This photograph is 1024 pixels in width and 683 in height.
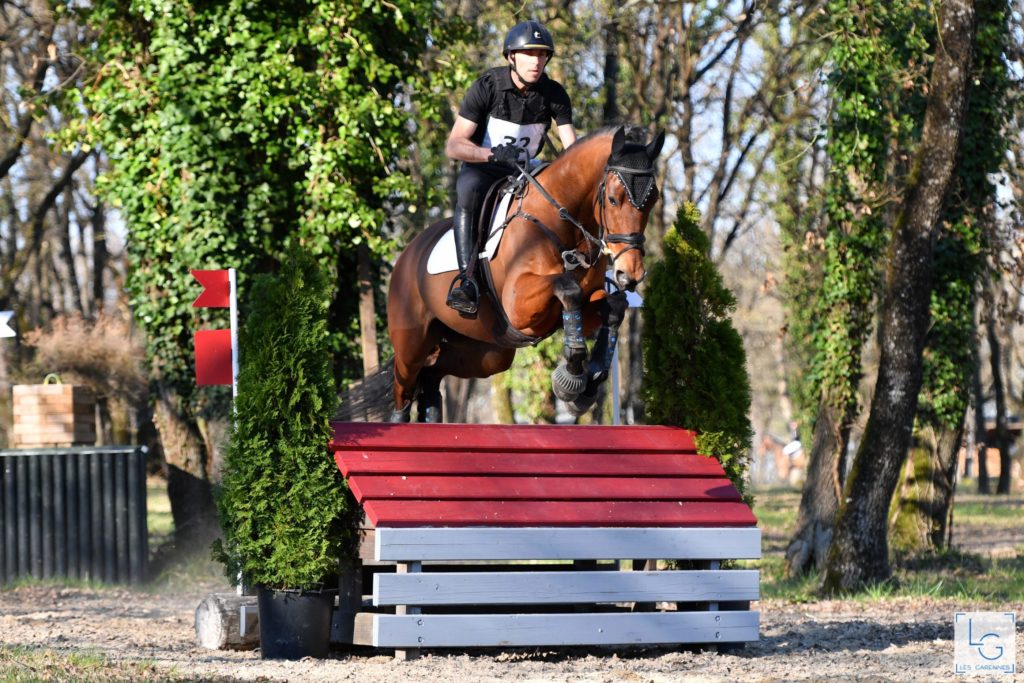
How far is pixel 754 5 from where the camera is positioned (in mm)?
13008

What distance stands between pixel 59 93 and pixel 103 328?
40.6 feet

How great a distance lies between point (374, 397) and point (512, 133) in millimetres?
2152

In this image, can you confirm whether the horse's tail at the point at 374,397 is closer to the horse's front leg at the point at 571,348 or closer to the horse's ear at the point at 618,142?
the horse's front leg at the point at 571,348

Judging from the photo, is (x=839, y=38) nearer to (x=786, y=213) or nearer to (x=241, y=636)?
(x=241, y=636)

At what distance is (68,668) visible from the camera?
5355mm

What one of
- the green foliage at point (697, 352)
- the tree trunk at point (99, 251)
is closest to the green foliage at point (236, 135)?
the green foliage at point (697, 352)

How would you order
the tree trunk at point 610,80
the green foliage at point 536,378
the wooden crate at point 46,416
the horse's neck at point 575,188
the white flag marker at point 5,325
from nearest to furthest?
1. the horse's neck at point 575,188
2. the white flag marker at point 5,325
3. the wooden crate at point 46,416
4. the green foliage at point 536,378
5. the tree trunk at point 610,80

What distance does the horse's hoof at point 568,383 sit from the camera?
6.02 metres

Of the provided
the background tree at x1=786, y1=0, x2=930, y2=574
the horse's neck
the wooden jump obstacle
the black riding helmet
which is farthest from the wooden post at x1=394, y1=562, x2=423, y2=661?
the background tree at x1=786, y1=0, x2=930, y2=574

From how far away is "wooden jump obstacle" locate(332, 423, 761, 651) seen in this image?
225 inches

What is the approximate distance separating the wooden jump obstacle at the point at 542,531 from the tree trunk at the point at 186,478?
215 inches

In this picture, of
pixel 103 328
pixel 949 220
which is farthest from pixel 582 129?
pixel 103 328

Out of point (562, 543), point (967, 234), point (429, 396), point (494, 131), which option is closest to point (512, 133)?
point (494, 131)

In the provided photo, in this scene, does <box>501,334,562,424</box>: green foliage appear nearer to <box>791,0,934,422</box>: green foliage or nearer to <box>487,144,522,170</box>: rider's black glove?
<box>791,0,934,422</box>: green foliage
